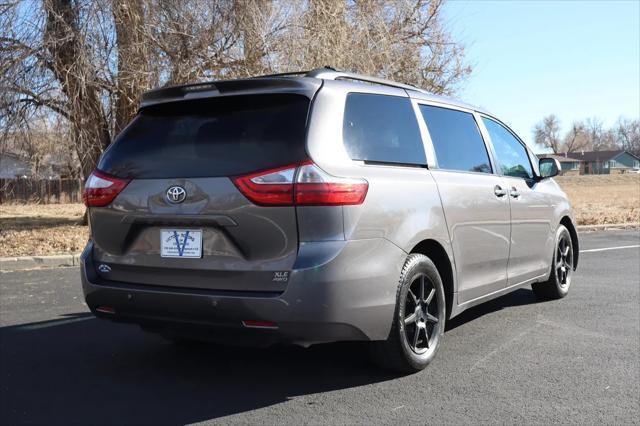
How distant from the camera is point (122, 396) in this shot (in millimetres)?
3795

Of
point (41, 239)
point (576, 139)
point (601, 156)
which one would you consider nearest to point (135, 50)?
point (41, 239)

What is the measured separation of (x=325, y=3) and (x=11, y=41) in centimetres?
670

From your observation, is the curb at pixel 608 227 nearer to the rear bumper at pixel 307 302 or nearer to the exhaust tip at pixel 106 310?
the rear bumper at pixel 307 302

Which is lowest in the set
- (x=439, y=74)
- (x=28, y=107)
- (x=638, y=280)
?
(x=638, y=280)

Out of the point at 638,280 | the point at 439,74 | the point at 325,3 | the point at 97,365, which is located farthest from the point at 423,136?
the point at 439,74

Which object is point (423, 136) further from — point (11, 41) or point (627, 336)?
point (11, 41)

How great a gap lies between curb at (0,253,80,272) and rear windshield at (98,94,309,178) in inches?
260

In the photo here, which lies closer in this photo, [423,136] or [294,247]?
[294,247]

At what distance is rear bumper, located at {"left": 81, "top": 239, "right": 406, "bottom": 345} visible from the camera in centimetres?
336

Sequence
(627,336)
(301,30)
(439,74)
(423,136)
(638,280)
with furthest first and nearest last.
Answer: (439,74), (301,30), (638,280), (627,336), (423,136)

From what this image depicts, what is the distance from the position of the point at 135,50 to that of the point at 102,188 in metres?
9.23

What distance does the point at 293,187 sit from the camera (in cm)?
337

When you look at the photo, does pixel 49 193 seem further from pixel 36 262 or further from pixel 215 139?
pixel 215 139

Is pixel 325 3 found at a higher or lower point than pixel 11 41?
higher
